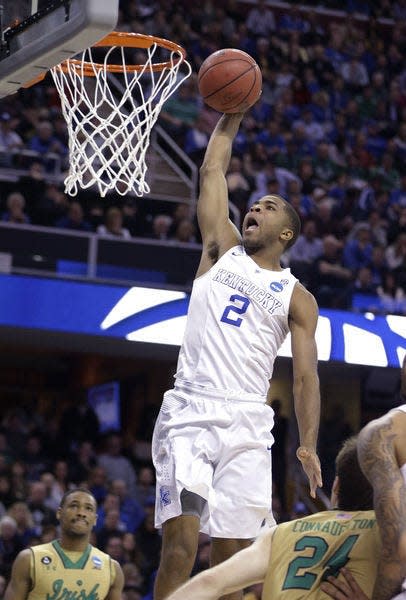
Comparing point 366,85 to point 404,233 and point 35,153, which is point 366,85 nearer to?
point 404,233

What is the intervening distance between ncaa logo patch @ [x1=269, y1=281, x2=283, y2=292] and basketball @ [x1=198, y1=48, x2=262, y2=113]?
36.2 inches

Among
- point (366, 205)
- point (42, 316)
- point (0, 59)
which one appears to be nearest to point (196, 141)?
point (366, 205)

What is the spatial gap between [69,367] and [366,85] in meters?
6.54

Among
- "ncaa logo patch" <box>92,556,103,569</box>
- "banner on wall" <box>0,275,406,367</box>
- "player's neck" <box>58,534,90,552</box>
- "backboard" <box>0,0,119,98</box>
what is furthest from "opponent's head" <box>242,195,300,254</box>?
"banner on wall" <box>0,275,406,367</box>

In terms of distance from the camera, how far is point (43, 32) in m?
5.29

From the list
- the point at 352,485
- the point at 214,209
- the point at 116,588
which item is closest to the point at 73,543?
the point at 116,588

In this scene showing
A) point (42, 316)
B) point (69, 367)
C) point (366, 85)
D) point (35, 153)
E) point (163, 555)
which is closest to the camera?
point (163, 555)

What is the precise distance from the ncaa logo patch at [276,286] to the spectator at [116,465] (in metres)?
7.53

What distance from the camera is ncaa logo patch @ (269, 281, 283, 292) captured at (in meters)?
5.59

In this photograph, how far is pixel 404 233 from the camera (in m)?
15.6

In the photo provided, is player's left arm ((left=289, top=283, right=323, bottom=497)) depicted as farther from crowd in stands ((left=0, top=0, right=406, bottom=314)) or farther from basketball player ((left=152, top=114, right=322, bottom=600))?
crowd in stands ((left=0, top=0, right=406, bottom=314))

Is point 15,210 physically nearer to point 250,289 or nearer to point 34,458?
point 34,458

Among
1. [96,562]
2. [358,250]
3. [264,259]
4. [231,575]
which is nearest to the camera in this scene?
[231,575]

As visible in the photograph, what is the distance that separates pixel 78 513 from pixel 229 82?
3.22 metres
